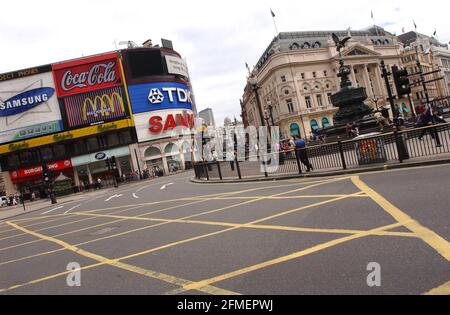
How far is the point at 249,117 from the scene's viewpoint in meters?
145

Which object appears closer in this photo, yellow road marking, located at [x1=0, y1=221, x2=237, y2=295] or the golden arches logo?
yellow road marking, located at [x1=0, y1=221, x2=237, y2=295]

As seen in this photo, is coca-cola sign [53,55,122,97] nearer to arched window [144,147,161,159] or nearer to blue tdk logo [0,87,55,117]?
blue tdk logo [0,87,55,117]

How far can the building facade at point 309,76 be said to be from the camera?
286ft

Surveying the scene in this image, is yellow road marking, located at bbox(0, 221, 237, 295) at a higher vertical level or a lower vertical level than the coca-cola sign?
lower

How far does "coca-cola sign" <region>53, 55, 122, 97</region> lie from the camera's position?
62844 millimetres

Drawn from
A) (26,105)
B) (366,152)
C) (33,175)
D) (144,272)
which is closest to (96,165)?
(33,175)

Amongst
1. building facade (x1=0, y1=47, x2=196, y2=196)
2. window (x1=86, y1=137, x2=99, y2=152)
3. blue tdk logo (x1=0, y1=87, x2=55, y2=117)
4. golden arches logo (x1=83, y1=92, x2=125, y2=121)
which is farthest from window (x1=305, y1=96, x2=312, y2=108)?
blue tdk logo (x1=0, y1=87, x2=55, y2=117)

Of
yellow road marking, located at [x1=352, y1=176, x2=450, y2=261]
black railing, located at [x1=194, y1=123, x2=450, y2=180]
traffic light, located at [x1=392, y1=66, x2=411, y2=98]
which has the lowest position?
yellow road marking, located at [x1=352, y1=176, x2=450, y2=261]

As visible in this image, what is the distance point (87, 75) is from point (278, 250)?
2525 inches

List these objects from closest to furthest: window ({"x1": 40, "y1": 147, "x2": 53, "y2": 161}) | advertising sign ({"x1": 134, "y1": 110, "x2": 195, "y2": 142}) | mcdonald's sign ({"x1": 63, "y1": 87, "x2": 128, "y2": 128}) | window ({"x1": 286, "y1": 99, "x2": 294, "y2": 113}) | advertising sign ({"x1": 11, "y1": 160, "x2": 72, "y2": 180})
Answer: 1. advertising sign ({"x1": 11, "y1": 160, "x2": 72, "y2": 180})
2. mcdonald's sign ({"x1": 63, "y1": 87, "x2": 128, "y2": 128})
3. window ({"x1": 40, "y1": 147, "x2": 53, "y2": 161})
4. advertising sign ({"x1": 134, "y1": 110, "x2": 195, "y2": 142})
5. window ({"x1": 286, "y1": 99, "x2": 294, "y2": 113})

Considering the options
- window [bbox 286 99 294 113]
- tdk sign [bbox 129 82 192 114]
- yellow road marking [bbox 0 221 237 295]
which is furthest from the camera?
window [bbox 286 99 294 113]

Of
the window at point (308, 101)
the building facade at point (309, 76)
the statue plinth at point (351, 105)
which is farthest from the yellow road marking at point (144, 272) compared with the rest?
the window at point (308, 101)

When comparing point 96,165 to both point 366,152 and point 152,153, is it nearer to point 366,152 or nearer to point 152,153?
point 152,153

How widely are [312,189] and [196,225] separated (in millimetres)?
4095
